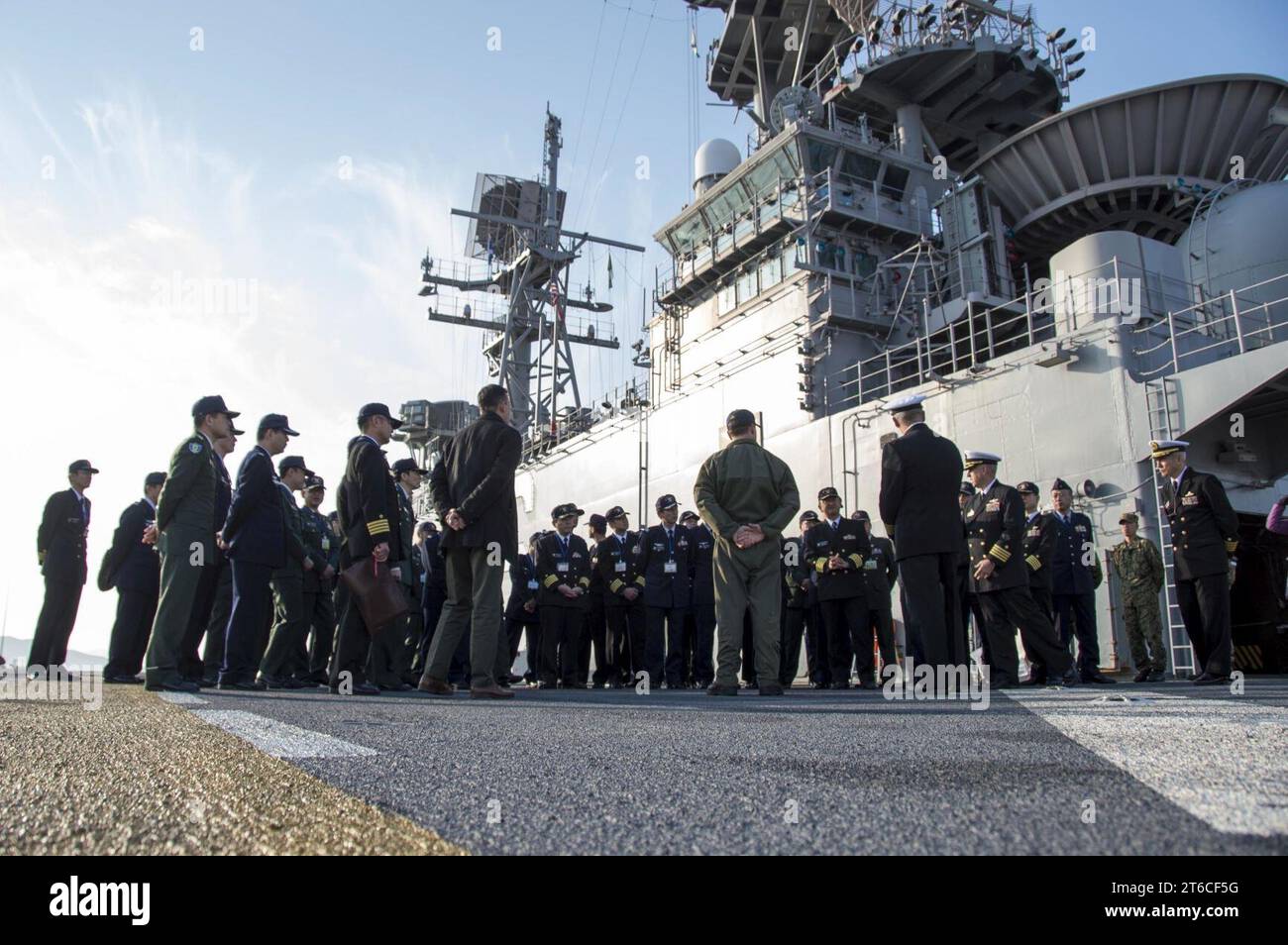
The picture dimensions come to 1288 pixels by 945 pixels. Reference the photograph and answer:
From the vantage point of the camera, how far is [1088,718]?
2461mm

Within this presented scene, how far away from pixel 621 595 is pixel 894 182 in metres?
11.8

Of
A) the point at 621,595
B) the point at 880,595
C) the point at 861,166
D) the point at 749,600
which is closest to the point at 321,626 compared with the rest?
the point at 621,595

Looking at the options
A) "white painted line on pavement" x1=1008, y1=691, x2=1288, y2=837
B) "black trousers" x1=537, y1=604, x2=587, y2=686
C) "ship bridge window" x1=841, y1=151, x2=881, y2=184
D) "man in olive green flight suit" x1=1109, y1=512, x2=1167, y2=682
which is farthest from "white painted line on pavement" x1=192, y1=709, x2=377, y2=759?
"ship bridge window" x1=841, y1=151, x2=881, y2=184

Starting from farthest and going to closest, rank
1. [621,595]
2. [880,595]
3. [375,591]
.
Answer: [621,595], [880,595], [375,591]

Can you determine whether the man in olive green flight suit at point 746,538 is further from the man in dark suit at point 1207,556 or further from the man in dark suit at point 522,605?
the man in dark suit at point 522,605

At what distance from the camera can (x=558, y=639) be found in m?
8.18

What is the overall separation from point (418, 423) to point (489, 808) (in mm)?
25257

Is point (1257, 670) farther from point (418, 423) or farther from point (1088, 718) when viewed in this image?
point (418, 423)

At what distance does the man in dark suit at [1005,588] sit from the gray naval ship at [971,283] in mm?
3377

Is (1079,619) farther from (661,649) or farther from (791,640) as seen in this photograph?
(661,649)

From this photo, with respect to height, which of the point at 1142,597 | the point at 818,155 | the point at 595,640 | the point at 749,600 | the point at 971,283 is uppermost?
the point at 818,155

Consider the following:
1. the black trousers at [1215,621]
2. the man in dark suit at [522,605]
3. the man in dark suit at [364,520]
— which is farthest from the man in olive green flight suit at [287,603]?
the black trousers at [1215,621]

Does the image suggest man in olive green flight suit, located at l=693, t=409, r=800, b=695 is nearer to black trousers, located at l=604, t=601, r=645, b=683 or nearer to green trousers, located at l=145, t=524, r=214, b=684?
green trousers, located at l=145, t=524, r=214, b=684

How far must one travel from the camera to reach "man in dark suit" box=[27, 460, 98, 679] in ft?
20.9
